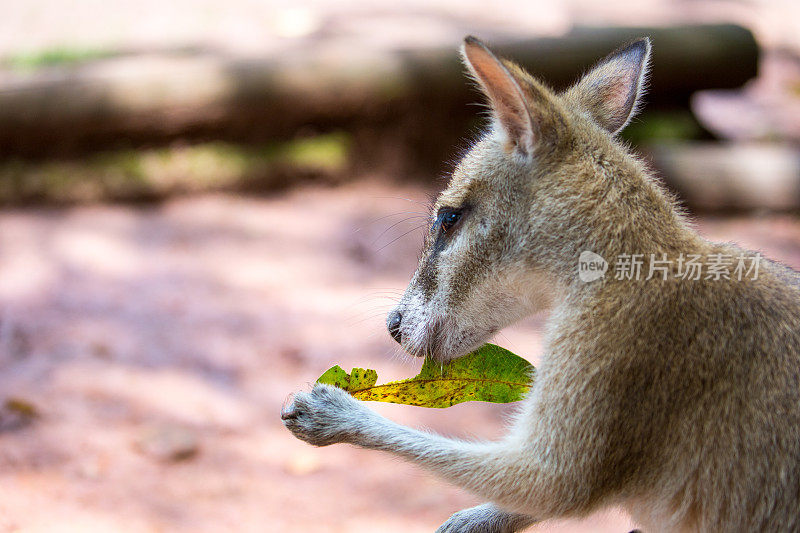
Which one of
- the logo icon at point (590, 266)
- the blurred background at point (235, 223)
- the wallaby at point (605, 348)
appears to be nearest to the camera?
the wallaby at point (605, 348)

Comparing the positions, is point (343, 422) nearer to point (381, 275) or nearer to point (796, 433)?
point (796, 433)

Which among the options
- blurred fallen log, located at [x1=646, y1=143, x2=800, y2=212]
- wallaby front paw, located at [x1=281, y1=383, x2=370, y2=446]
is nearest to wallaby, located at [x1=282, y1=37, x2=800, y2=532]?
wallaby front paw, located at [x1=281, y1=383, x2=370, y2=446]

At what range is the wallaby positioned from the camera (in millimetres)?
2014

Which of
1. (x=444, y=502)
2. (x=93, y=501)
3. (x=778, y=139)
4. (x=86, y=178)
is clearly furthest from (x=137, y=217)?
(x=778, y=139)

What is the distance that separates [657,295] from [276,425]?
8.63 ft

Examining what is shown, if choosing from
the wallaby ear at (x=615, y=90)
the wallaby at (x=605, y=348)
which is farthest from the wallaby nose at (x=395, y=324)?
the wallaby ear at (x=615, y=90)

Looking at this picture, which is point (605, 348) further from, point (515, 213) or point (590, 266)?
point (515, 213)

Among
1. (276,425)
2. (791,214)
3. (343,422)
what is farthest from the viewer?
(791,214)

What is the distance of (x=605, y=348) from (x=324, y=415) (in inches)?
27.7

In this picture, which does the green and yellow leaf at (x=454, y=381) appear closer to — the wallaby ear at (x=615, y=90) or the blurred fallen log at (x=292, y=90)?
the wallaby ear at (x=615, y=90)

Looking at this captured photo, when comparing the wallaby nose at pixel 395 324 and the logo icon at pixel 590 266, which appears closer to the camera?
the logo icon at pixel 590 266

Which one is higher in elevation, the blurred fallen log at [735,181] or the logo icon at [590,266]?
the blurred fallen log at [735,181]

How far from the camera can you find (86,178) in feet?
20.3

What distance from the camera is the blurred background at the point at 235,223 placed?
388 cm
